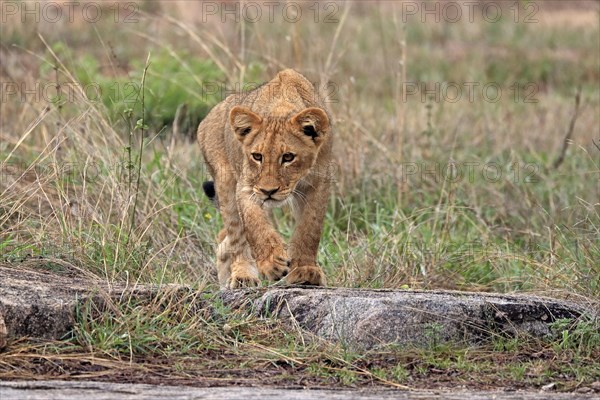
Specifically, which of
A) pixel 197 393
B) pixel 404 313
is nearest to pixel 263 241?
pixel 404 313

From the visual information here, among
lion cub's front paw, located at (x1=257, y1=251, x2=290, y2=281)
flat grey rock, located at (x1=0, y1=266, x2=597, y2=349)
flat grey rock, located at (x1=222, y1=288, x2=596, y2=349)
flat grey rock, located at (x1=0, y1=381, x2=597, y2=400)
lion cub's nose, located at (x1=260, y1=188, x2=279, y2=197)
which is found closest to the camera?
flat grey rock, located at (x1=0, y1=381, x2=597, y2=400)

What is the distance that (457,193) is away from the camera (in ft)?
32.9

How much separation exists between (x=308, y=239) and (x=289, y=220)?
2.60m

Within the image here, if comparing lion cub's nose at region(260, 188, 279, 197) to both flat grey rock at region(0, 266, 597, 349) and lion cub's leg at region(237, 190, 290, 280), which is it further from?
flat grey rock at region(0, 266, 597, 349)

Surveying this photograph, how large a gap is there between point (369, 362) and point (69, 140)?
157 inches

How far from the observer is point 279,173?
6.63m

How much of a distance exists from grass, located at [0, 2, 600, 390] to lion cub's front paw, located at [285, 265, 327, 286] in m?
0.49

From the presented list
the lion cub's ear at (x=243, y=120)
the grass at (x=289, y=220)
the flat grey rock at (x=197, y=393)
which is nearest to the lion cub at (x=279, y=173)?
the lion cub's ear at (x=243, y=120)

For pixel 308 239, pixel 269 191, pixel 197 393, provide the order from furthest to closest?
pixel 308 239 < pixel 269 191 < pixel 197 393

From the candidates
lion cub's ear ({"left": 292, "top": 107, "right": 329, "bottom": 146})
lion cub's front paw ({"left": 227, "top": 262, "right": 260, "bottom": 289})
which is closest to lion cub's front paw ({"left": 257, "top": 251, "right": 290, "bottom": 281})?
lion cub's front paw ({"left": 227, "top": 262, "right": 260, "bottom": 289})

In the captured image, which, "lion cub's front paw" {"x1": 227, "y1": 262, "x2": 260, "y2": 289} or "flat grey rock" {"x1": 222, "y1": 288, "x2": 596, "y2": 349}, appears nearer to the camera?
"flat grey rock" {"x1": 222, "y1": 288, "x2": 596, "y2": 349}

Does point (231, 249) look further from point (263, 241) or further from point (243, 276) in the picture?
point (263, 241)

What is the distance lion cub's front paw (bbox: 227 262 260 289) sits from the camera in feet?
23.3

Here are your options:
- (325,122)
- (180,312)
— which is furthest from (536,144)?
(180,312)
